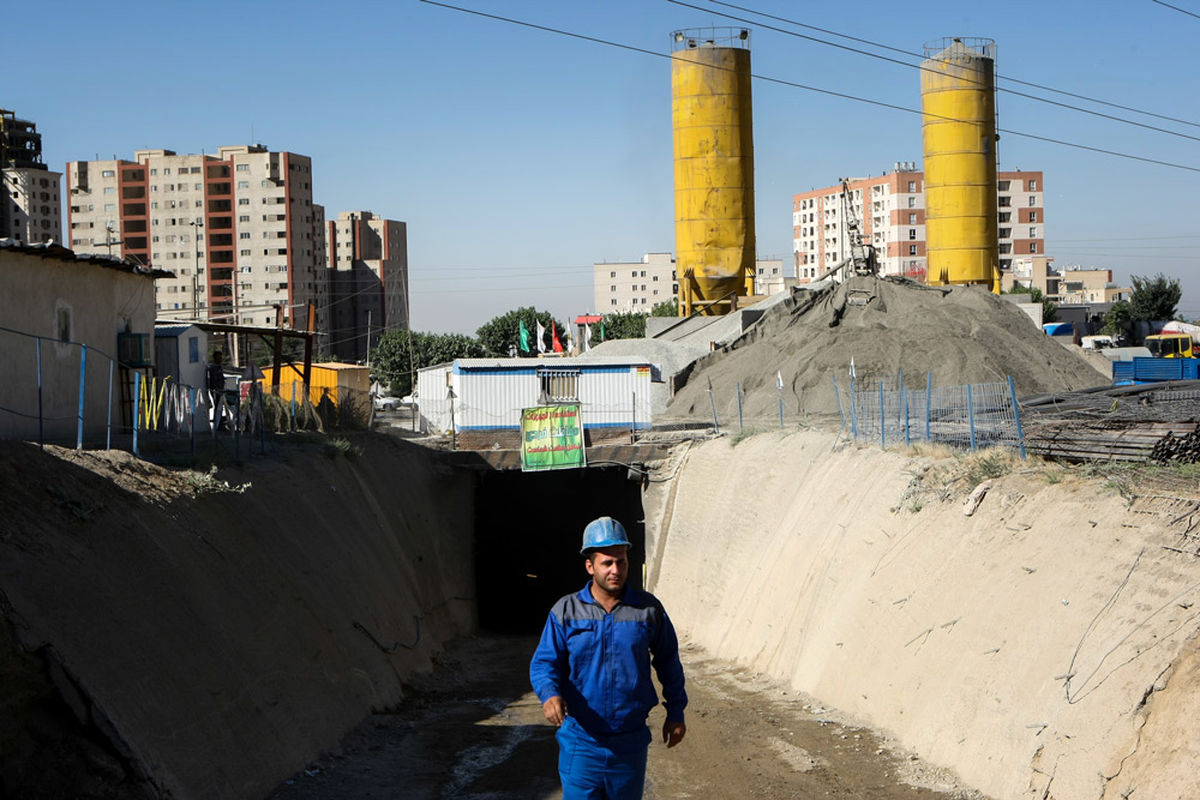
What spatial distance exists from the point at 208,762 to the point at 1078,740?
7.78 m

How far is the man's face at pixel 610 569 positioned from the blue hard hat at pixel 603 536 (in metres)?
0.04

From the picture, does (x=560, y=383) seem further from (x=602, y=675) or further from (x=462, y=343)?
(x=462, y=343)

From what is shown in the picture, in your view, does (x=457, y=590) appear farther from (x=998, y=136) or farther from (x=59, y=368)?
(x=998, y=136)

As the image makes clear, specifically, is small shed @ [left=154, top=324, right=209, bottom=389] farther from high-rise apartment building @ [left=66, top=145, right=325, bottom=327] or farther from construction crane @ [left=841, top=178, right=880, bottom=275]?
high-rise apartment building @ [left=66, top=145, right=325, bottom=327]

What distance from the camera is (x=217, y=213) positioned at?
125062 millimetres

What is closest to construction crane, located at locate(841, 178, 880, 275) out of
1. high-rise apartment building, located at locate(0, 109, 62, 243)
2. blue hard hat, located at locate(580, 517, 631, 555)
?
blue hard hat, located at locate(580, 517, 631, 555)

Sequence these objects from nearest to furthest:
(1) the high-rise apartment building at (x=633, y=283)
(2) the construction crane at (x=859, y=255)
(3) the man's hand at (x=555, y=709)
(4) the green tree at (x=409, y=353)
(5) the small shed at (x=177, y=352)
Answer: (3) the man's hand at (x=555, y=709), (5) the small shed at (x=177, y=352), (2) the construction crane at (x=859, y=255), (4) the green tree at (x=409, y=353), (1) the high-rise apartment building at (x=633, y=283)

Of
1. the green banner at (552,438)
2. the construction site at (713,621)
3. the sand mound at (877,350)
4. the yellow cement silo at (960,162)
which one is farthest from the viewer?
the yellow cement silo at (960,162)

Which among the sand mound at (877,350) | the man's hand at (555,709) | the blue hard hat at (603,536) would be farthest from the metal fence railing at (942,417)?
the sand mound at (877,350)

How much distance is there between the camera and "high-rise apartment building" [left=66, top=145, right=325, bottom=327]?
124 meters

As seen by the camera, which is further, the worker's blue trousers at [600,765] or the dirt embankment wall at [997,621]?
the dirt embankment wall at [997,621]

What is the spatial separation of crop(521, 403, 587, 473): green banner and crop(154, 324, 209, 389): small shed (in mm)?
9526

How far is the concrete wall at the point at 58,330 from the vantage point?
720 inches

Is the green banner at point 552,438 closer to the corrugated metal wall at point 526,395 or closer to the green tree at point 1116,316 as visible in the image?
the corrugated metal wall at point 526,395
